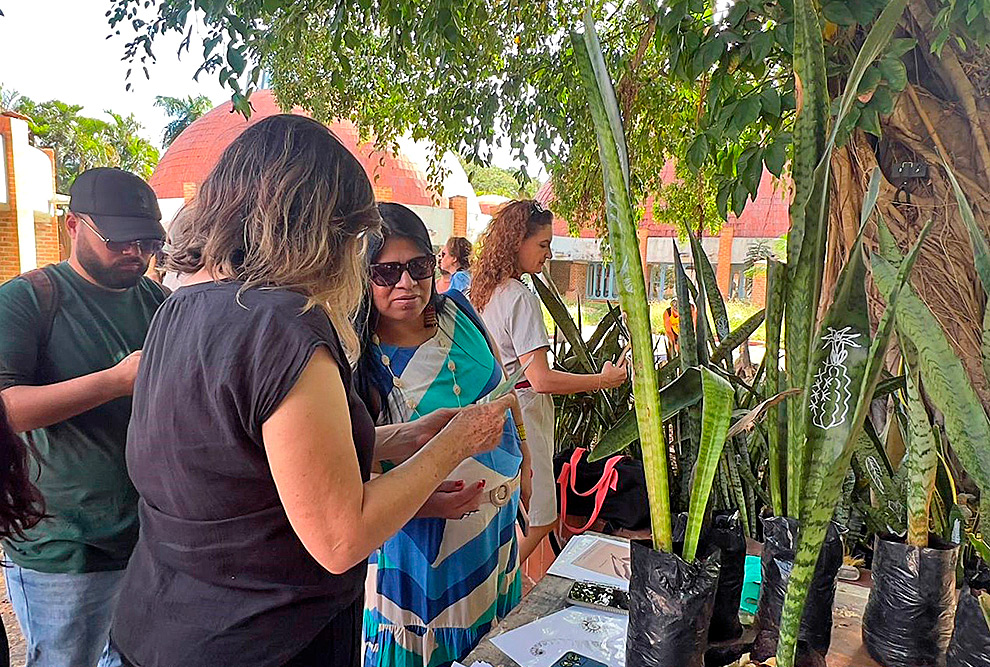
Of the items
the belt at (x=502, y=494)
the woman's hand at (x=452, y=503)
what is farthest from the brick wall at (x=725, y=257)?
the woman's hand at (x=452, y=503)

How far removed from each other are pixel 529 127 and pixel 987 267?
2.85 m

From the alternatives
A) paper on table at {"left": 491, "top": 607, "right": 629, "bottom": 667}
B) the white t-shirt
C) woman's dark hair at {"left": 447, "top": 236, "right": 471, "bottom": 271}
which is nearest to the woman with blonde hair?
paper on table at {"left": 491, "top": 607, "right": 629, "bottom": 667}

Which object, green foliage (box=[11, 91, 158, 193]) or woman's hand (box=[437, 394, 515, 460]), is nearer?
woman's hand (box=[437, 394, 515, 460])

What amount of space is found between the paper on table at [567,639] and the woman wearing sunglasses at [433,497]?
0.43m

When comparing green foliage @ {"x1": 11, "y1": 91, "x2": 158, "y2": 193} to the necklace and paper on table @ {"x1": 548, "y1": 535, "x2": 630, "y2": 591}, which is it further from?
paper on table @ {"x1": 548, "y1": 535, "x2": 630, "y2": 591}

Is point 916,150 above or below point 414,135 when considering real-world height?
below

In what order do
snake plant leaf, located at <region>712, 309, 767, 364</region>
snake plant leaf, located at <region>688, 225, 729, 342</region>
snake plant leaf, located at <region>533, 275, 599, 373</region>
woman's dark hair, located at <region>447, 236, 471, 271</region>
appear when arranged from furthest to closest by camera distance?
woman's dark hair, located at <region>447, 236, 471, 271</region> → snake plant leaf, located at <region>533, 275, 599, 373</region> → snake plant leaf, located at <region>712, 309, 767, 364</region> → snake plant leaf, located at <region>688, 225, 729, 342</region>

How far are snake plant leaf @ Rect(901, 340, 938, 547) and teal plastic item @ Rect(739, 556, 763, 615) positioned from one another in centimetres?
32

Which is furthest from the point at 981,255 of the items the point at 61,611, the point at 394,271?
the point at 61,611

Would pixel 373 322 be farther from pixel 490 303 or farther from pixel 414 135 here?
pixel 414 135

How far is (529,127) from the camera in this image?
3578 mm

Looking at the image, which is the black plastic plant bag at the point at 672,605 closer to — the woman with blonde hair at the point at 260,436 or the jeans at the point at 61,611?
the woman with blonde hair at the point at 260,436

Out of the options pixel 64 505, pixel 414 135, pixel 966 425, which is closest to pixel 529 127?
pixel 414 135

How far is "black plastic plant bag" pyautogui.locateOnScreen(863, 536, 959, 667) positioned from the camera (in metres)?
0.97
